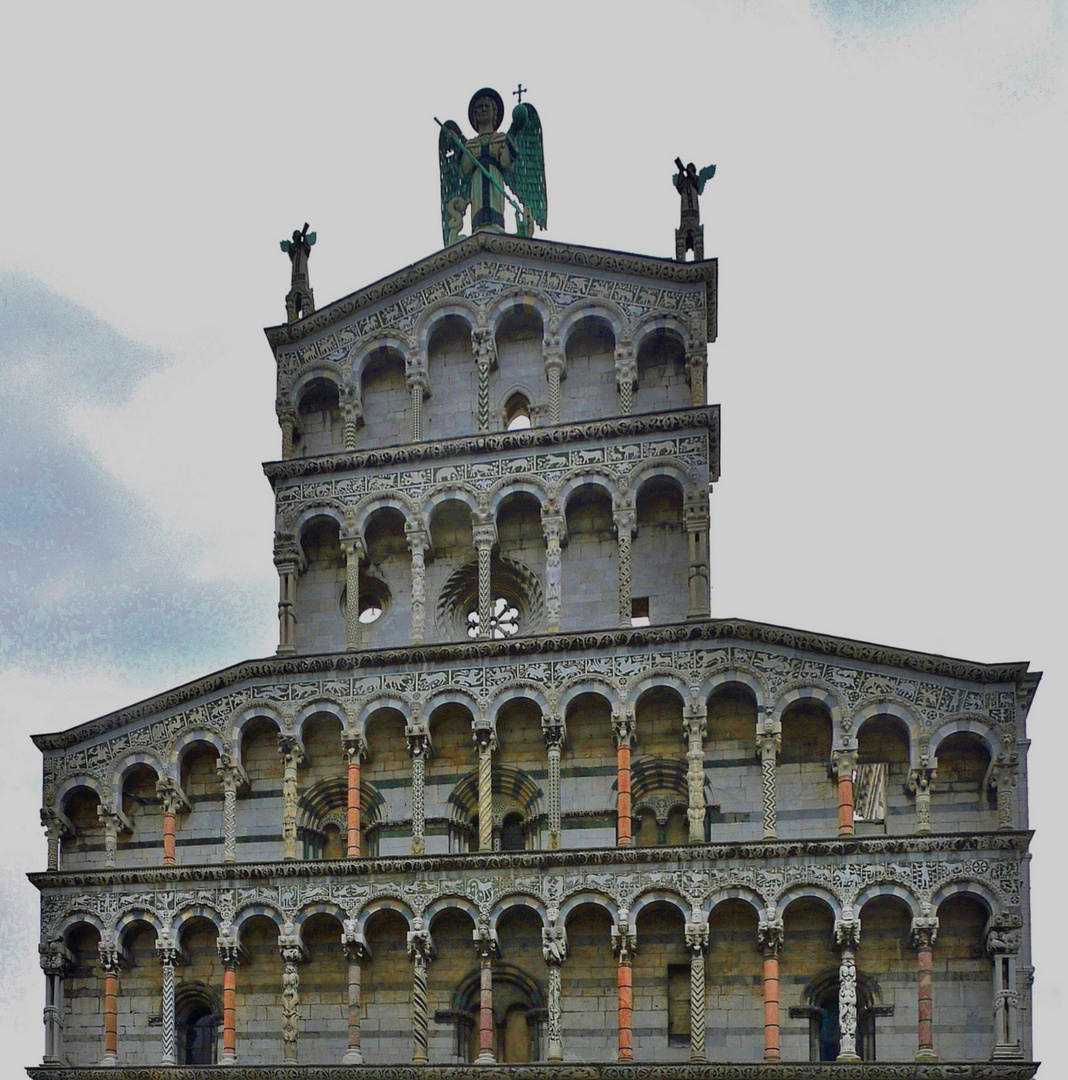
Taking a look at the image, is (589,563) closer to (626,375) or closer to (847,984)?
(626,375)

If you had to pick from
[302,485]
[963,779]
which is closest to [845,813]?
[963,779]

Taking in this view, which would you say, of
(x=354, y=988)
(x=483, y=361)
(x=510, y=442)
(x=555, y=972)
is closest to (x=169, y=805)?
(x=354, y=988)

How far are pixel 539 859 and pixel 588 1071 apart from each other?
318 centimetres

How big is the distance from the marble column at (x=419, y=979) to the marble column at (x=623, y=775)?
334 cm

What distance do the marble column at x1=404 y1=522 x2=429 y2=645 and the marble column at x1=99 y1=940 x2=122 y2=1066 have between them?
22.7 ft

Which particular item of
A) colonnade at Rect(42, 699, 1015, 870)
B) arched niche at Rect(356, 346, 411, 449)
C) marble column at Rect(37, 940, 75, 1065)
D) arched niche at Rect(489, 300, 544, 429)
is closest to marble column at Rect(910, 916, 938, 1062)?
colonnade at Rect(42, 699, 1015, 870)

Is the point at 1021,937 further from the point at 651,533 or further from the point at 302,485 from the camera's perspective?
the point at 302,485

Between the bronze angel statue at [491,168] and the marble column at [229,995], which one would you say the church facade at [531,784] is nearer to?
the marble column at [229,995]

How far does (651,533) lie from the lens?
2831cm

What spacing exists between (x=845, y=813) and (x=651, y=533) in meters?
5.90

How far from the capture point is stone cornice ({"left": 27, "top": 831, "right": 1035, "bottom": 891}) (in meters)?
24.5

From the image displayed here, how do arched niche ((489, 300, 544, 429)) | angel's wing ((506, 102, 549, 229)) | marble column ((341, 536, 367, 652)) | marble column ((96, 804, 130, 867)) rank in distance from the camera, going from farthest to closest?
1. angel's wing ((506, 102, 549, 229))
2. arched niche ((489, 300, 544, 429))
3. marble column ((341, 536, 367, 652))
4. marble column ((96, 804, 130, 867))

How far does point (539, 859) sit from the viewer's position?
25719mm

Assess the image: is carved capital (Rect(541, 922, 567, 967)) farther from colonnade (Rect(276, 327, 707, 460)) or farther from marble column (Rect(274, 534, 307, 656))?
colonnade (Rect(276, 327, 707, 460))
